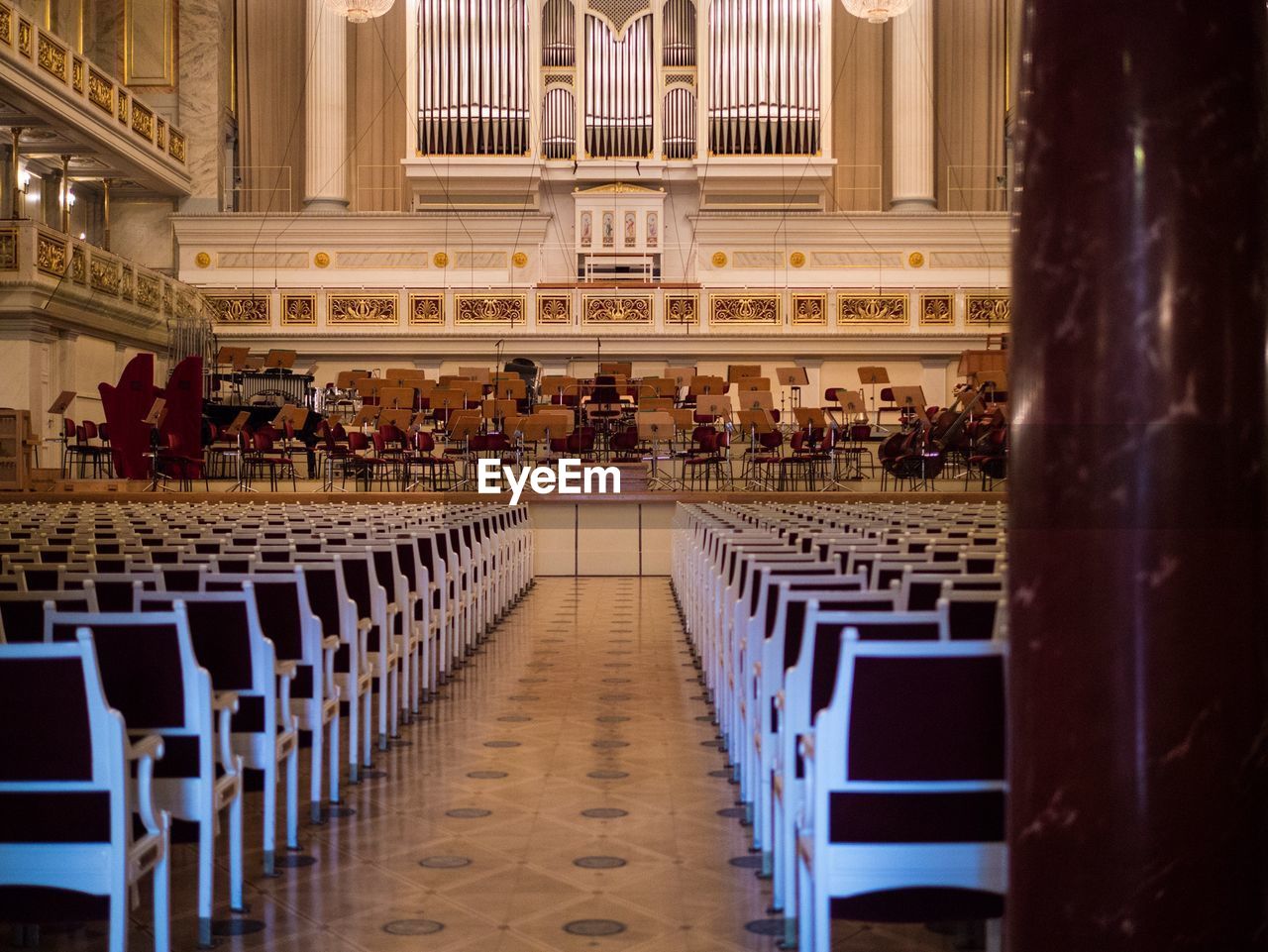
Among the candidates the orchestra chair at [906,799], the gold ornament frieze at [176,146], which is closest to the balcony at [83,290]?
the gold ornament frieze at [176,146]

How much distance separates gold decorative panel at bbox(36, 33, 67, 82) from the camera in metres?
16.0

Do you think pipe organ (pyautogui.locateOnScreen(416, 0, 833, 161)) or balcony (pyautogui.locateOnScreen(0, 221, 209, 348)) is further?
pipe organ (pyautogui.locateOnScreen(416, 0, 833, 161))

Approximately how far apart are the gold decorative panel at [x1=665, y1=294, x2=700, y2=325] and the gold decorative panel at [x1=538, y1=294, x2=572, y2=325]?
1.35m

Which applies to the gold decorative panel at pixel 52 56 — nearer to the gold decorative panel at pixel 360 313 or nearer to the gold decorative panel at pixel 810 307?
the gold decorative panel at pixel 360 313

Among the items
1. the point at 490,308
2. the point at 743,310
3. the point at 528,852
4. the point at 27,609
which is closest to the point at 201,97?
the point at 490,308

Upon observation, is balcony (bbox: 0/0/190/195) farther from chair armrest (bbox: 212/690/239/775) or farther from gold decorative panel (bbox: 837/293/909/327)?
chair armrest (bbox: 212/690/239/775)

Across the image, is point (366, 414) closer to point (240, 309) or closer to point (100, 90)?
point (240, 309)

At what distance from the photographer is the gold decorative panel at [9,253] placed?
15156 mm

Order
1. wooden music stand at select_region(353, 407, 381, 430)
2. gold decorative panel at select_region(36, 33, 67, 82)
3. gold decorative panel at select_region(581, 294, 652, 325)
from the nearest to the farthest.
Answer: wooden music stand at select_region(353, 407, 381, 430) → gold decorative panel at select_region(36, 33, 67, 82) → gold decorative panel at select_region(581, 294, 652, 325)

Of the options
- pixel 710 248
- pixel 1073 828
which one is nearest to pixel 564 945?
pixel 1073 828

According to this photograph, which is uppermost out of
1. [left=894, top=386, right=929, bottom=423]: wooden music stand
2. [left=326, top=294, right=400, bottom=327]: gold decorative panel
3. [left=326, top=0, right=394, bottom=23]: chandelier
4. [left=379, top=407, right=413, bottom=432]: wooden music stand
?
[left=326, top=0, right=394, bottom=23]: chandelier

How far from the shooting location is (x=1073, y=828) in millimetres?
1226

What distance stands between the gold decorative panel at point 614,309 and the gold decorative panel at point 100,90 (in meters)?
6.69

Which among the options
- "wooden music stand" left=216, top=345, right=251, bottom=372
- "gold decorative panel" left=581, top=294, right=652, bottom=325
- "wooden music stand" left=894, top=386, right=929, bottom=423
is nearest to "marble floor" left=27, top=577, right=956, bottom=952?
"wooden music stand" left=894, top=386, right=929, bottom=423
